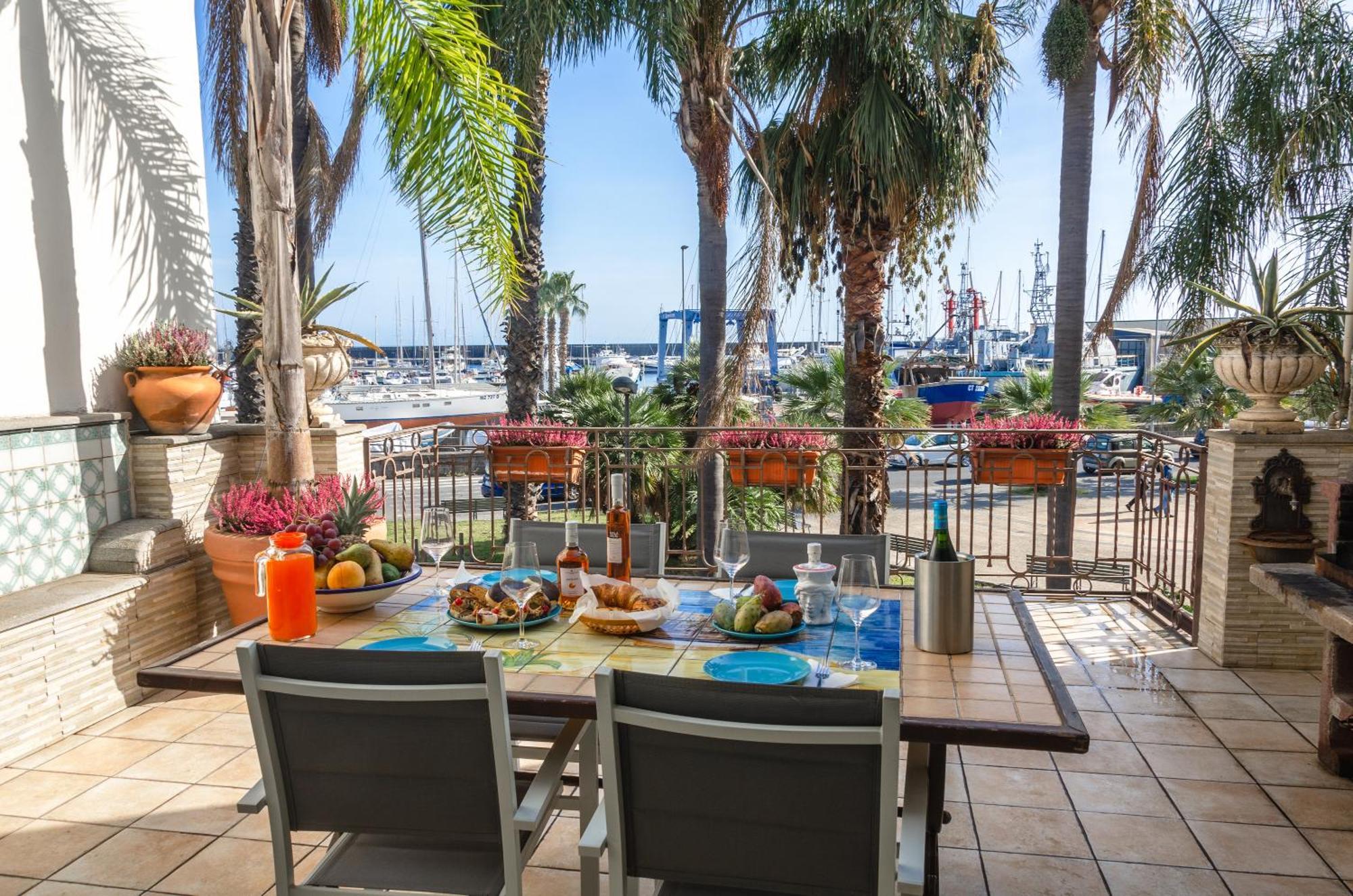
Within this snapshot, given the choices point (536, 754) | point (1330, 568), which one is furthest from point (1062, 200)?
point (536, 754)

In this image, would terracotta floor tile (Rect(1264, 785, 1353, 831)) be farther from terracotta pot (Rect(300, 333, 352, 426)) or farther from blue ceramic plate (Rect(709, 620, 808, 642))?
terracotta pot (Rect(300, 333, 352, 426))

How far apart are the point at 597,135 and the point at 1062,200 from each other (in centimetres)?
3376

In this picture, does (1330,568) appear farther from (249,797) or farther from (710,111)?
(710,111)

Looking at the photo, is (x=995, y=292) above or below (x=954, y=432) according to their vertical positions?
above

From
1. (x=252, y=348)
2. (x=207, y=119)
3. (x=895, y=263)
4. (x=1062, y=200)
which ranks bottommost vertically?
(x=252, y=348)

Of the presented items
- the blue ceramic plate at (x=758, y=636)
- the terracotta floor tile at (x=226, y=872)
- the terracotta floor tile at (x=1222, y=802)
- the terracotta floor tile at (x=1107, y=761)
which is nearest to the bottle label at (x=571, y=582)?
the blue ceramic plate at (x=758, y=636)

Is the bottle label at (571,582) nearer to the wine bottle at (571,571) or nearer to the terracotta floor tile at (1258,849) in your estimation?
the wine bottle at (571,571)

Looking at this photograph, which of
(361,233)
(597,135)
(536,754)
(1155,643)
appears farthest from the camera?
(597,135)

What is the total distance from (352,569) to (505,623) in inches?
17.0

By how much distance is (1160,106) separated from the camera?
782 centimetres

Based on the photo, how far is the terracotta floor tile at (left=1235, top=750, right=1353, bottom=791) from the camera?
9.97 ft

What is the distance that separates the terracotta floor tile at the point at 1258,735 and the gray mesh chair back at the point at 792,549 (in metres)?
1.67

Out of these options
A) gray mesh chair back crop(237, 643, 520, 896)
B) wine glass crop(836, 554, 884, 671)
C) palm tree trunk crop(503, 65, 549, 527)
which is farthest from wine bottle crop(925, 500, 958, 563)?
palm tree trunk crop(503, 65, 549, 527)

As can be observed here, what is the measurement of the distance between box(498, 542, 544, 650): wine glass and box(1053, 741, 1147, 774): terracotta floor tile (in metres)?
1.96
